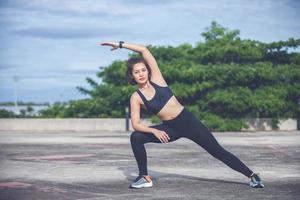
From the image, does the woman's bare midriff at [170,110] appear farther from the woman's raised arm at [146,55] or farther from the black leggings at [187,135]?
the woman's raised arm at [146,55]

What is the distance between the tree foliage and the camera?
80.0ft

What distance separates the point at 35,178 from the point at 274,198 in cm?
336

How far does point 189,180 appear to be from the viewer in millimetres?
6637

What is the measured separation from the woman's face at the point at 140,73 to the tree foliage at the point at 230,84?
18.4 metres

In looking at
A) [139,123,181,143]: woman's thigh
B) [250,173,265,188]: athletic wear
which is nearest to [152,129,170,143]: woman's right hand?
[139,123,181,143]: woman's thigh

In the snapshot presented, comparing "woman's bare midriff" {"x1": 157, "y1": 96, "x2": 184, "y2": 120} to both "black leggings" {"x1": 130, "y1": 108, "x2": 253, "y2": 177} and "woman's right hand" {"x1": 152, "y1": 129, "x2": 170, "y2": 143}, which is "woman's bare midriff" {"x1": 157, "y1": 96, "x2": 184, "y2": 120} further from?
"woman's right hand" {"x1": 152, "y1": 129, "x2": 170, "y2": 143}

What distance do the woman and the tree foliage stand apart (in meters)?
18.2

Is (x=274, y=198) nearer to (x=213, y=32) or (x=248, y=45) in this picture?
(x=248, y=45)

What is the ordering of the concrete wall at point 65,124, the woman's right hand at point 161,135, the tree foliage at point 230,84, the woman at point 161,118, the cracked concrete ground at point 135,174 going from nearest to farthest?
the cracked concrete ground at point 135,174 < the woman's right hand at point 161,135 < the woman at point 161,118 < the tree foliage at point 230,84 < the concrete wall at point 65,124

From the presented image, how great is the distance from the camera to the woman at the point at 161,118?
19.2ft

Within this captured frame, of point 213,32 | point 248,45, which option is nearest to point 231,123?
point 248,45

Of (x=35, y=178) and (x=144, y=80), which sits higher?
(x=144, y=80)

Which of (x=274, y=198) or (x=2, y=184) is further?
(x=2, y=184)

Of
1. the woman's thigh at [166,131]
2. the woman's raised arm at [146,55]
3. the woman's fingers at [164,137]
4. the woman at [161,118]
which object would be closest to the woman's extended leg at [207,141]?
the woman at [161,118]
